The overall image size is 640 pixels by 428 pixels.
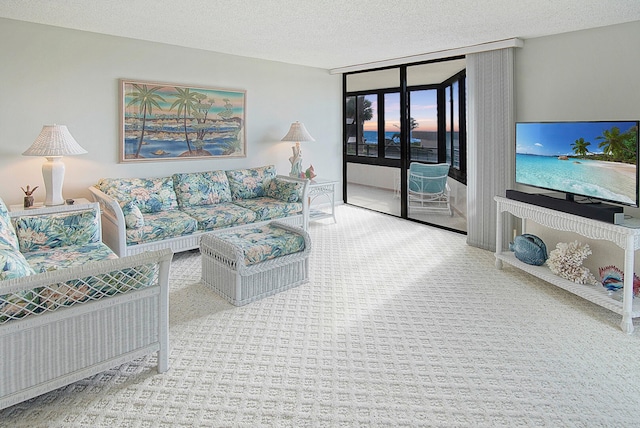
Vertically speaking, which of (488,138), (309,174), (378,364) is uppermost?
(488,138)

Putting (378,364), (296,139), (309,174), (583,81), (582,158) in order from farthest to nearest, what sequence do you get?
(309,174)
(296,139)
(583,81)
(582,158)
(378,364)

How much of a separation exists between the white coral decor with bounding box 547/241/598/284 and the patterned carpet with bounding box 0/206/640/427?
204 millimetres

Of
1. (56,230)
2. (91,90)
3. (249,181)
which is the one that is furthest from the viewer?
(249,181)

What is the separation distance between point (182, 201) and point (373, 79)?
352 centimetres

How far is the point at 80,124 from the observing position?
4.26 metres

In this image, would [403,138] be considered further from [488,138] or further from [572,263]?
[572,263]

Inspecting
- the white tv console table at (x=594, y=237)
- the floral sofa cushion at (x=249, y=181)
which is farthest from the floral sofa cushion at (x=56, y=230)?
the white tv console table at (x=594, y=237)

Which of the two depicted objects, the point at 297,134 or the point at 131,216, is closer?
the point at 131,216

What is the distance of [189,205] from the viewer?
4742mm

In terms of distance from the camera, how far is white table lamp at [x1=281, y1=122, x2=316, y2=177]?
5793mm

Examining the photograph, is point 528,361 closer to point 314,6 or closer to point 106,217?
point 314,6

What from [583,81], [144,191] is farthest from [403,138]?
[144,191]

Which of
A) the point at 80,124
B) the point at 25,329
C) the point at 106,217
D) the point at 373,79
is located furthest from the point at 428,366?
the point at 373,79

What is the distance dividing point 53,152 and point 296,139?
2.96m
